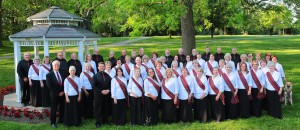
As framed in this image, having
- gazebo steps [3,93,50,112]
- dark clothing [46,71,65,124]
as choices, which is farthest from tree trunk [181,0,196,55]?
dark clothing [46,71,65,124]

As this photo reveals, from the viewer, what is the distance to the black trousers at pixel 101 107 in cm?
933

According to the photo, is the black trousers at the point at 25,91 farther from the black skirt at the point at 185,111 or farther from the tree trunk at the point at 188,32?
the tree trunk at the point at 188,32

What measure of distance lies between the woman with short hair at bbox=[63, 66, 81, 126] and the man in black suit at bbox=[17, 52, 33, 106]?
266 centimetres

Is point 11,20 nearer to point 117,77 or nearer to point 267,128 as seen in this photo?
point 117,77

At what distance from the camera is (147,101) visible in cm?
926

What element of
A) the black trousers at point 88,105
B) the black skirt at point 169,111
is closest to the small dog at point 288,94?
the black skirt at point 169,111

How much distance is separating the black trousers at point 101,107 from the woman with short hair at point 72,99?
1.72ft

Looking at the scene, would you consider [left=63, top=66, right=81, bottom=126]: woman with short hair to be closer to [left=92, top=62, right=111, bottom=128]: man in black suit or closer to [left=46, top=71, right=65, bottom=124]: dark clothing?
[left=46, top=71, right=65, bottom=124]: dark clothing

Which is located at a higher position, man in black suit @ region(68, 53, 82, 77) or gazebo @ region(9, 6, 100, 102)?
gazebo @ region(9, 6, 100, 102)

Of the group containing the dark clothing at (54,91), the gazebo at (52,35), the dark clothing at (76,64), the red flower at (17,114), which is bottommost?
the red flower at (17,114)

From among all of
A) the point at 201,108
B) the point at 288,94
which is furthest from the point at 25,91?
the point at 288,94

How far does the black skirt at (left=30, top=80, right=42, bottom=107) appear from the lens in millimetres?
10906

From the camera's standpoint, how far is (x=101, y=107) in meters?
9.41

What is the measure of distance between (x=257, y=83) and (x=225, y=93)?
3.64ft
